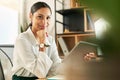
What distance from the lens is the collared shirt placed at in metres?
1.36

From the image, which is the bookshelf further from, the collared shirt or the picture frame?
the collared shirt

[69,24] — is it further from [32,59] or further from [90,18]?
[90,18]

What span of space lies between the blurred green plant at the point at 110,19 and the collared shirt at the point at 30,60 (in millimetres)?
1172

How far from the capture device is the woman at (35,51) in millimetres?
1370

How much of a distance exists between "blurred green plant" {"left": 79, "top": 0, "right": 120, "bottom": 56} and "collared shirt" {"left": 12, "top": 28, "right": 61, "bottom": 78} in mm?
1172

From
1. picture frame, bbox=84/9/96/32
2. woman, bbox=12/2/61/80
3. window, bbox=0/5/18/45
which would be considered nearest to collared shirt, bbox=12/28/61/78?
woman, bbox=12/2/61/80

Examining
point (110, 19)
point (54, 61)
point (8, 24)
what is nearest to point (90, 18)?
point (110, 19)

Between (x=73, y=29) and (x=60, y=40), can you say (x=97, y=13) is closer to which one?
(x=60, y=40)

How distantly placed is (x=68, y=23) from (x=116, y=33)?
275 cm

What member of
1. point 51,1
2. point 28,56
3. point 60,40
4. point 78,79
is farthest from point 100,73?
point 51,1

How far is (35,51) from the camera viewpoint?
146 centimetres

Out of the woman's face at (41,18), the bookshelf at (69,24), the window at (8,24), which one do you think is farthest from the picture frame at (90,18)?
the window at (8,24)

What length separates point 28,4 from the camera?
3.24 metres

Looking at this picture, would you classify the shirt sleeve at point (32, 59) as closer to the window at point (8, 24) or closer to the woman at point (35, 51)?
the woman at point (35, 51)
